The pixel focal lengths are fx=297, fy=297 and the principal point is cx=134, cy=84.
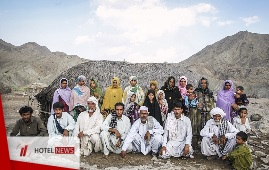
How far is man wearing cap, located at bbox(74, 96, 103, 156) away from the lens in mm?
6180

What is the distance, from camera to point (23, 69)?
3041cm

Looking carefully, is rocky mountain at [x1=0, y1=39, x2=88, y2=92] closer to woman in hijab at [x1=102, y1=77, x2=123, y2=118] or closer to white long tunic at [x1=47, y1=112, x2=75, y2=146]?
woman in hijab at [x1=102, y1=77, x2=123, y2=118]

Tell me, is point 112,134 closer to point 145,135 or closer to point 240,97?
point 145,135

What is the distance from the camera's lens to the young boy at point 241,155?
5400 millimetres

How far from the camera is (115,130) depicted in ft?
20.5

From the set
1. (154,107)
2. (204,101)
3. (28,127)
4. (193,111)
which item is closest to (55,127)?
(28,127)

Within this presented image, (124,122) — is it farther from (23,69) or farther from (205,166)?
(23,69)

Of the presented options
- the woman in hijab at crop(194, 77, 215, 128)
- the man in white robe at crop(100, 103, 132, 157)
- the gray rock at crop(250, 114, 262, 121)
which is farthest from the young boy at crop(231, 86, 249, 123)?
the gray rock at crop(250, 114, 262, 121)

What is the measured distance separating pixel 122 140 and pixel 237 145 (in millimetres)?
2323

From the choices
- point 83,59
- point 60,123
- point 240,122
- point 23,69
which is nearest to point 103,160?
point 60,123

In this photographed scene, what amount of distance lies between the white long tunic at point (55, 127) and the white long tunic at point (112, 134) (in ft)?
2.20

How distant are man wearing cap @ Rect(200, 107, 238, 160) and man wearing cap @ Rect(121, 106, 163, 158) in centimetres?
95

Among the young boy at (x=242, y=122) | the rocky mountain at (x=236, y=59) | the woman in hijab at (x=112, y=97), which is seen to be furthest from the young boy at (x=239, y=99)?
the rocky mountain at (x=236, y=59)

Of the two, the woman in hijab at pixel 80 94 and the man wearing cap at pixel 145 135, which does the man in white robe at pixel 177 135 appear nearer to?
the man wearing cap at pixel 145 135
